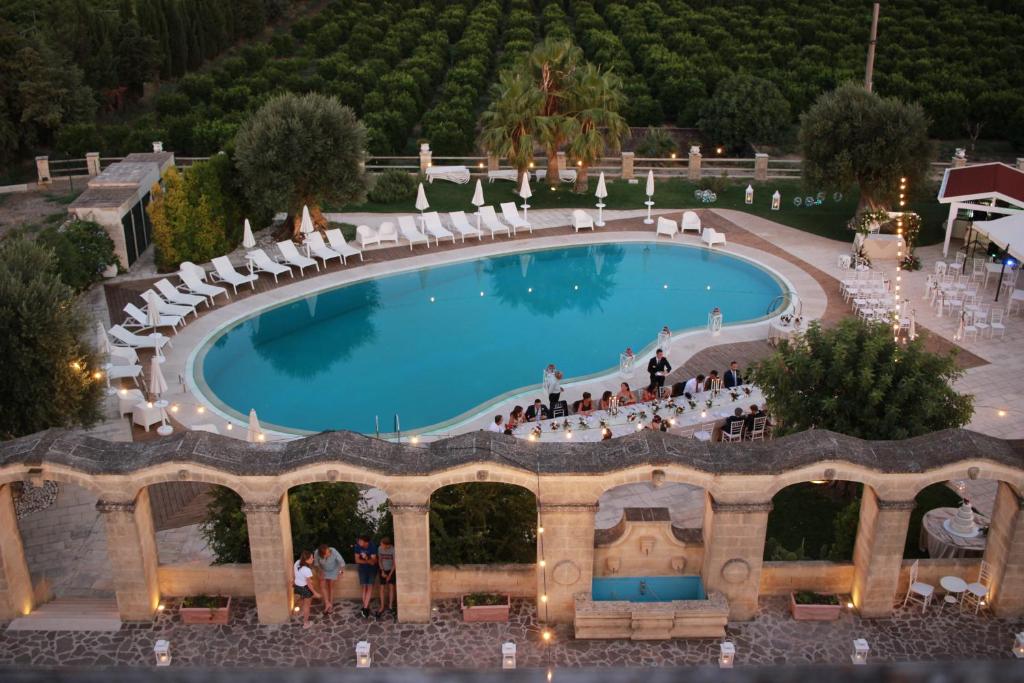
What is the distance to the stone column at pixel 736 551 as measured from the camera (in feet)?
44.3

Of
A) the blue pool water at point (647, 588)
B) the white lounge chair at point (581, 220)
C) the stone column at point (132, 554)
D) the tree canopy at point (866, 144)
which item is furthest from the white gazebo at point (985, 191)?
the stone column at point (132, 554)

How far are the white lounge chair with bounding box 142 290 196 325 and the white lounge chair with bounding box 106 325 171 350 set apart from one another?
4.31ft

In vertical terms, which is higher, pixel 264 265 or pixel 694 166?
pixel 694 166

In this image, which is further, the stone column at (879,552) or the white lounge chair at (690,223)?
the white lounge chair at (690,223)

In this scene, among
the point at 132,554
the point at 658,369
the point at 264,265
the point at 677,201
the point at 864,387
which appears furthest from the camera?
the point at 677,201

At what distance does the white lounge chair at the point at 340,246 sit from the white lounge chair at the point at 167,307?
554cm

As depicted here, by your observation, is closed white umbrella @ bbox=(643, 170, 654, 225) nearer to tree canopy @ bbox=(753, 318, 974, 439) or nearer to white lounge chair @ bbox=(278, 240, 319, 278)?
white lounge chair @ bbox=(278, 240, 319, 278)

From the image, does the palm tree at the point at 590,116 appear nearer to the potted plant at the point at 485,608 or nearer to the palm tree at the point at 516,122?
the palm tree at the point at 516,122

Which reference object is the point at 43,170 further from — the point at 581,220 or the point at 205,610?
the point at 205,610

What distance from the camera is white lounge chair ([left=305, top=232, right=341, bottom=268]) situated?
29.9 metres

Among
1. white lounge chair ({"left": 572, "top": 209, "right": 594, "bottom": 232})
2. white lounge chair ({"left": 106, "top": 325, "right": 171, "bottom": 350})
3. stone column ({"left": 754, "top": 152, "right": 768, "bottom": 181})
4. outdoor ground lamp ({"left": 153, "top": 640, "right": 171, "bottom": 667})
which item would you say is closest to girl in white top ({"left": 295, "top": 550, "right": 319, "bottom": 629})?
outdoor ground lamp ({"left": 153, "top": 640, "right": 171, "bottom": 667})

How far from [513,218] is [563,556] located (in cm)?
2095

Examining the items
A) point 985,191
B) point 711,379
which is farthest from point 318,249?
point 985,191

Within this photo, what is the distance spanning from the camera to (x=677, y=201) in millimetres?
36312
